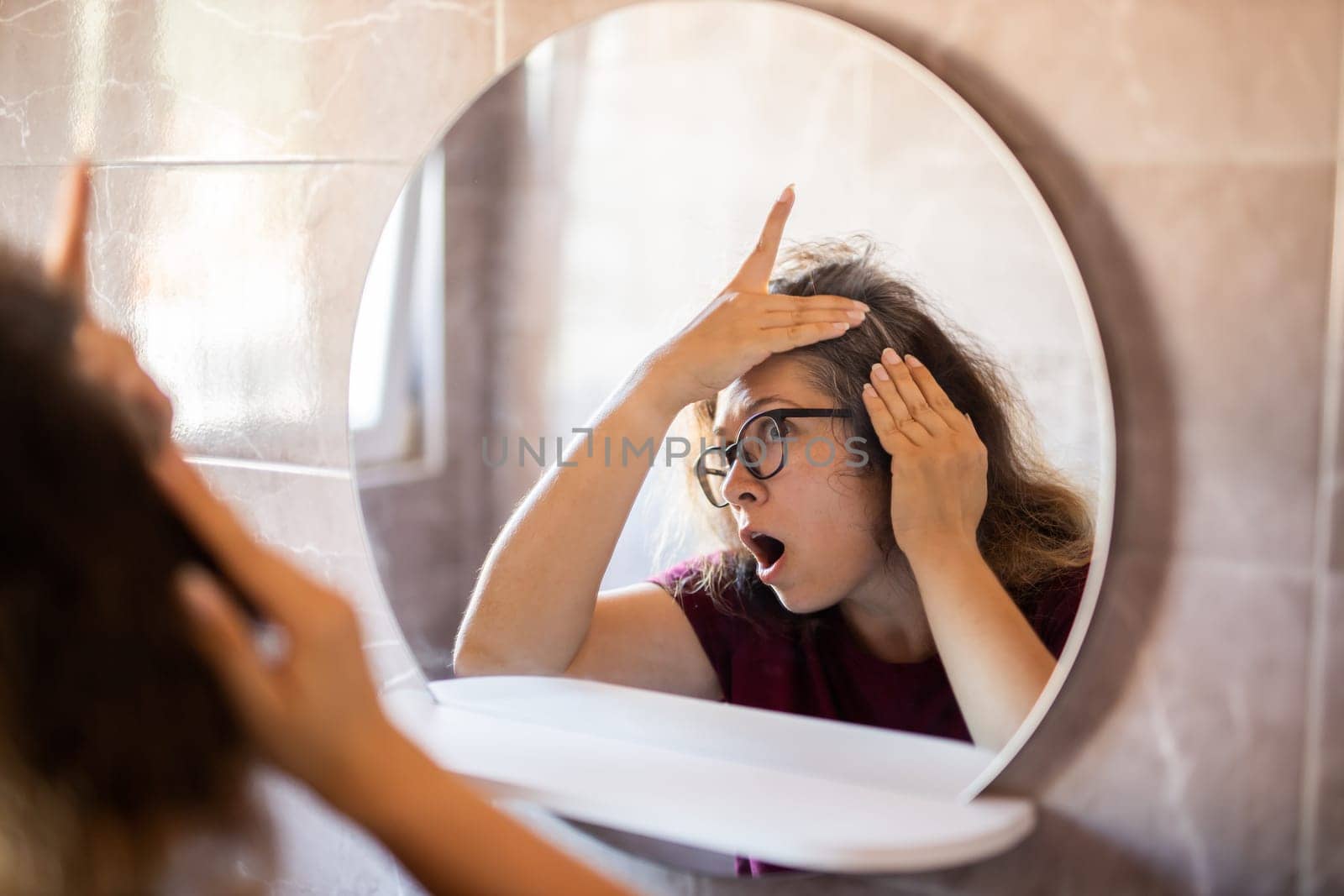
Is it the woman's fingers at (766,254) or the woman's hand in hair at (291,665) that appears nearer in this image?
the woman's hand in hair at (291,665)

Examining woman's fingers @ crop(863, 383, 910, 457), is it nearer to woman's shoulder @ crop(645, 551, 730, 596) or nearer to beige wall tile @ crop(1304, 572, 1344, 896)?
woman's shoulder @ crop(645, 551, 730, 596)

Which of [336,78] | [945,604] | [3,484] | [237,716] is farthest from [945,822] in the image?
[336,78]

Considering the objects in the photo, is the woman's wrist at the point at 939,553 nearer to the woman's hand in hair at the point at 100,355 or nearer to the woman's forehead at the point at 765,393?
the woman's forehead at the point at 765,393

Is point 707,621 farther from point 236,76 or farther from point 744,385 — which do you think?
point 236,76

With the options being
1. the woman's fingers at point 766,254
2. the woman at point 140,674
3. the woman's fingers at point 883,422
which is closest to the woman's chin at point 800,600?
the woman's fingers at point 883,422

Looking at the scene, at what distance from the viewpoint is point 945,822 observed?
827 millimetres

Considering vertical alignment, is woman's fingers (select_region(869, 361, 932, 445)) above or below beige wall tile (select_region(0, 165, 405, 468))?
below

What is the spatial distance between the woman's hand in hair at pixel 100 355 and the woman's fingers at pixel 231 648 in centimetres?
9

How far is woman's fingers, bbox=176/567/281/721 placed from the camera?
417 mm

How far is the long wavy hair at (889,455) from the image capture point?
82cm

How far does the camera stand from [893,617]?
855mm

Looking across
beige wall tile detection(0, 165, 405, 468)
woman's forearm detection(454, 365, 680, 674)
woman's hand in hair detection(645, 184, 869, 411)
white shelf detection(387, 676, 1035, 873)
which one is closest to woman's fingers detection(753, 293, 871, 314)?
woman's hand in hair detection(645, 184, 869, 411)

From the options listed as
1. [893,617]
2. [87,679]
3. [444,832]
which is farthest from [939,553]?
[87,679]

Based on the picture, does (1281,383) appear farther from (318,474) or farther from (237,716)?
(318,474)
